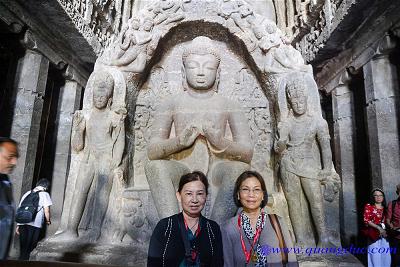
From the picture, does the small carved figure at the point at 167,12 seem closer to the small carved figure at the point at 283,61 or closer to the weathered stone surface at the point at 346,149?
the small carved figure at the point at 283,61

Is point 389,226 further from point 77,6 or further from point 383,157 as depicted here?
point 77,6

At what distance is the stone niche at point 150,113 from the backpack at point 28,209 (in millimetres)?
1536

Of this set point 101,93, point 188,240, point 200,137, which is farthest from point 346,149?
point 188,240

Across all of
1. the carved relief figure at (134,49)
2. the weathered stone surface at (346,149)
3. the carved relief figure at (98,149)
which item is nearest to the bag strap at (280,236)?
the carved relief figure at (98,149)

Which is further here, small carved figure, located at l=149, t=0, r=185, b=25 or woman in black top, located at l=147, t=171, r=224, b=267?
small carved figure, located at l=149, t=0, r=185, b=25

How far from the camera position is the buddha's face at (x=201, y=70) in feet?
14.1

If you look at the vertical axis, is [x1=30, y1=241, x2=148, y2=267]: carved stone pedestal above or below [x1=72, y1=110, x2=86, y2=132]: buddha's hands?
below

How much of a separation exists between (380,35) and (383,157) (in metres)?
2.43

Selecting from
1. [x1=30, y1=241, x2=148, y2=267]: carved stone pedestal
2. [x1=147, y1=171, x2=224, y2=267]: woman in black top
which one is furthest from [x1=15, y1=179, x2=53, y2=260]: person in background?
[x1=147, y1=171, x2=224, y2=267]: woman in black top

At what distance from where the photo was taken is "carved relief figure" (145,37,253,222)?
367cm

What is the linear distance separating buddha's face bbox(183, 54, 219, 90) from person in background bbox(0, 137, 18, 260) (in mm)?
2470

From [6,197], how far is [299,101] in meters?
3.21

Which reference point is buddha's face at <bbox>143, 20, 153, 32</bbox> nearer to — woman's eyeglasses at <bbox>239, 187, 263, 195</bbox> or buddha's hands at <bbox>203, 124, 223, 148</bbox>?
buddha's hands at <bbox>203, 124, 223, 148</bbox>

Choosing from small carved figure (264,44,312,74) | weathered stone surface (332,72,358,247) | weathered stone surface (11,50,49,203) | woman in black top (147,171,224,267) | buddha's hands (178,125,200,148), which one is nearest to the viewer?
woman in black top (147,171,224,267)
